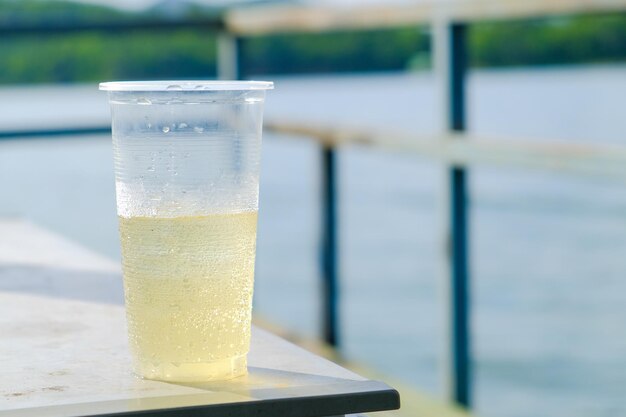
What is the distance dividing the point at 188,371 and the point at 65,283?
345 millimetres

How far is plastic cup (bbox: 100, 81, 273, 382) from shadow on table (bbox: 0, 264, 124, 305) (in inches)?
9.9

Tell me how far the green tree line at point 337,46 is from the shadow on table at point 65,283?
41.2 inches

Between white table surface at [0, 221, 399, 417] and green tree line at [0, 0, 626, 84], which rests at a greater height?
green tree line at [0, 0, 626, 84]

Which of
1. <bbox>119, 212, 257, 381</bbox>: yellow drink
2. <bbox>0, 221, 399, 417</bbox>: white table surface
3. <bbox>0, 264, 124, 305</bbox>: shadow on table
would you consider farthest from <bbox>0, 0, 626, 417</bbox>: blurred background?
<bbox>119, 212, 257, 381</bbox>: yellow drink

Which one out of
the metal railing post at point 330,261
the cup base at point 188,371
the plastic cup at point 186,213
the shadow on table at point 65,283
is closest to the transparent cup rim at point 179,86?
the plastic cup at point 186,213

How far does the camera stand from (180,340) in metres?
0.67

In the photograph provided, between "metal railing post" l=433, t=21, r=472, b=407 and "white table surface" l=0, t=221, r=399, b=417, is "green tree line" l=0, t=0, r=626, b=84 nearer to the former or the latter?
"metal railing post" l=433, t=21, r=472, b=407

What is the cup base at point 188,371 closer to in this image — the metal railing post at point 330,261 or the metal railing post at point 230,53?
the metal railing post at point 330,261

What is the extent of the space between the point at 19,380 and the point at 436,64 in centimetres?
158

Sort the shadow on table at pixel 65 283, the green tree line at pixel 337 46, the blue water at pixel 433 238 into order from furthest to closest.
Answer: the green tree line at pixel 337 46, the blue water at pixel 433 238, the shadow on table at pixel 65 283

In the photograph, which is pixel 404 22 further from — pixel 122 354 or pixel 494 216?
pixel 494 216

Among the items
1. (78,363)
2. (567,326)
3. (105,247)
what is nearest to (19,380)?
(78,363)

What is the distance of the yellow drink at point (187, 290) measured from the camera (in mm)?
668

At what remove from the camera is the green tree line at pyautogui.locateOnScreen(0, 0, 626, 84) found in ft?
9.55
